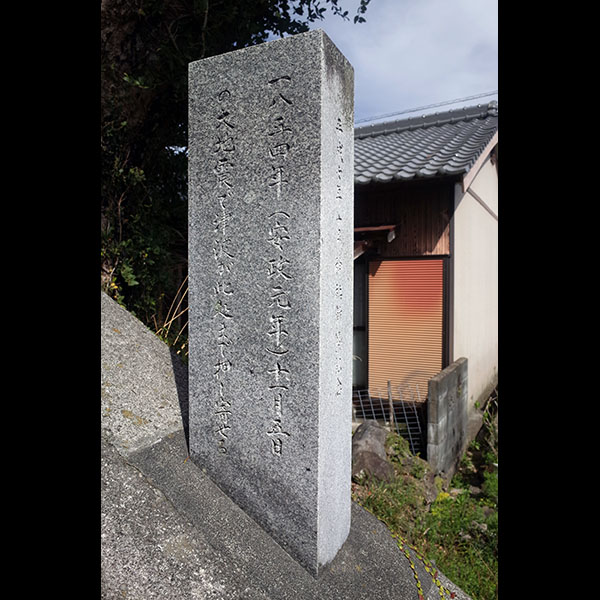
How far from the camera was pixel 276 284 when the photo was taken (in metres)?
2.43

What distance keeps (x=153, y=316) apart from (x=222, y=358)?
247 centimetres

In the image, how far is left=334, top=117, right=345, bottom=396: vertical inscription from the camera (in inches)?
A: 100

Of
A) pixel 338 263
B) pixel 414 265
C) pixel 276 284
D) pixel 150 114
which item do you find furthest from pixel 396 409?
pixel 150 114

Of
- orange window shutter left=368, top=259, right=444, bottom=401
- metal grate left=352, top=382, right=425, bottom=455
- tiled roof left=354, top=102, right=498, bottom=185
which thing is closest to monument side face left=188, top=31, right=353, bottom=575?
metal grate left=352, top=382, right=425, bottom=455

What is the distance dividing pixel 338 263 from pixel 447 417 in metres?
4.40

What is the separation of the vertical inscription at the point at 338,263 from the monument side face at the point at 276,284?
0.01 meters

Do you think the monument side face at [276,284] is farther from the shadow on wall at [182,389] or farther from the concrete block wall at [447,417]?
the concrete block wall at [447,417]

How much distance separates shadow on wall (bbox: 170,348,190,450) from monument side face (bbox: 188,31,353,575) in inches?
9.7

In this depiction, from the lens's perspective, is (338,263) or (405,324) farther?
(405,324)

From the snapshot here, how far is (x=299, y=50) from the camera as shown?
2.38m

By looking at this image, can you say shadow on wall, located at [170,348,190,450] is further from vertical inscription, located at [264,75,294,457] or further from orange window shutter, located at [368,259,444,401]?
orange window shutter, located at [368,259,444,401]

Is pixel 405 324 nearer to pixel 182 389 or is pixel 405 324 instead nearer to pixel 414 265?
pixel 414 265

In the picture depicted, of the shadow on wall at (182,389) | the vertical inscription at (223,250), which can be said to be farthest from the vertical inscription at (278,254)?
the shadow on wall at (182,389)

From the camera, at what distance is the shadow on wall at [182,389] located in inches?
117
